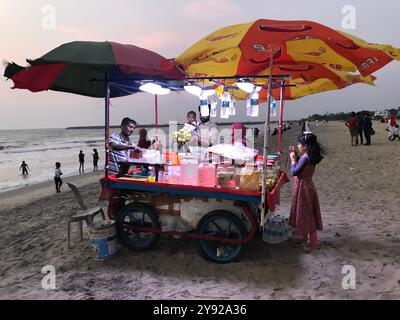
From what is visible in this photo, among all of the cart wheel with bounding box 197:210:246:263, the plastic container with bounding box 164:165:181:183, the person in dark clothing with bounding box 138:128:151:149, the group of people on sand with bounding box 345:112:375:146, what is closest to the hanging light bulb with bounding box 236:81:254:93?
the plastic container with bounding box 164:165:181:183

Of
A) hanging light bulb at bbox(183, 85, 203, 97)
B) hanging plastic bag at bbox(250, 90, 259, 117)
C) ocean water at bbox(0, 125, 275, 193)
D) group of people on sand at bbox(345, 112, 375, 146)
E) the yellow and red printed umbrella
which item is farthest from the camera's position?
ocean water at bbox(0, 125, 275, 193)

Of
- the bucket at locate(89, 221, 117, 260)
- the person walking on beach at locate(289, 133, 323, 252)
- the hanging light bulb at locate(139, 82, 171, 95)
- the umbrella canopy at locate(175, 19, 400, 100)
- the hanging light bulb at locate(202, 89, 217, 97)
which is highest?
the umbrella canopy at locate(175, 19, 400, 100)

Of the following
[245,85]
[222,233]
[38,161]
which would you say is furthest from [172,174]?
[38,161]

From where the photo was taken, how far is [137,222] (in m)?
4.67

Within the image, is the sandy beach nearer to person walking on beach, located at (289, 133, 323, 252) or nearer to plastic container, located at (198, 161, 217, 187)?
person walking on beach, located at (289, 133, 323, 252)

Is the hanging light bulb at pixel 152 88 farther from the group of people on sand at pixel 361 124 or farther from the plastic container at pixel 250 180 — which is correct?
the group of people on sand at pixel 361 124

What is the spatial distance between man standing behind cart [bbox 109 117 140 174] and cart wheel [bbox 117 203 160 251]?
80 cm

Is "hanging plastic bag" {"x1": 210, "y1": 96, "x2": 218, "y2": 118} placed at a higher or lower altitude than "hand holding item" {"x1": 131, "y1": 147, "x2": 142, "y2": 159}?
higher

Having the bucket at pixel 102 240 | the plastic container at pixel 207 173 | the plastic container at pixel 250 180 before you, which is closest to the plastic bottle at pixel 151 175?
the plastic container at pixel 207 173

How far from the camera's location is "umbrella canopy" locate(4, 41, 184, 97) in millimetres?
3900

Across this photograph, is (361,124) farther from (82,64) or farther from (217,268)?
(82,64)

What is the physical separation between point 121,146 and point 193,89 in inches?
85.7

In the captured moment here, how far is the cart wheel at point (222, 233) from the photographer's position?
13.5 ft
